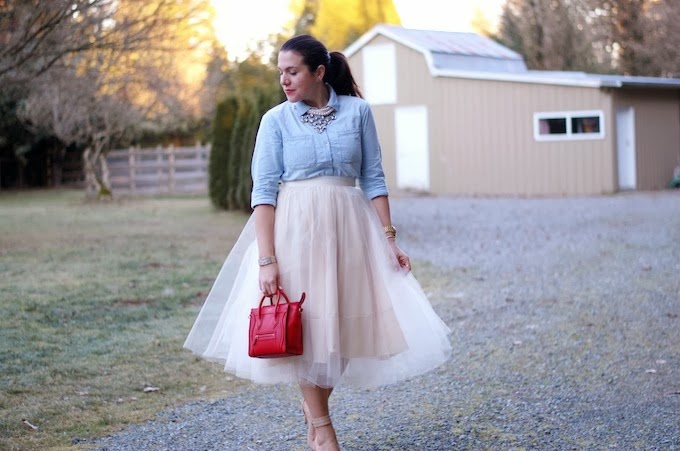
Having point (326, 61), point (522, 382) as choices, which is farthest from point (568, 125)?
point (326, 61)

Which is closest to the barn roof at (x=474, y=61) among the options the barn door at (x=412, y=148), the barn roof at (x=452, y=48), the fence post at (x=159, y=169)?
the barn roof at (x=452, y=48)

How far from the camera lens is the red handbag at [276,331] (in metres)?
3.60

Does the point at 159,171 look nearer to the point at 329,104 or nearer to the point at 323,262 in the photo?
the point at 329,104

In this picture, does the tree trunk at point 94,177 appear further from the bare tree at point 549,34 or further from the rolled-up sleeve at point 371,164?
the rolled-up sleeve at point 371,164

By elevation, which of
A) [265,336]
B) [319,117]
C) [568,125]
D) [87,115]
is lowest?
[265,336]

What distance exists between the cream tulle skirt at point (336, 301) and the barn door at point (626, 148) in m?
23.0

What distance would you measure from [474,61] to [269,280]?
26.9 metres

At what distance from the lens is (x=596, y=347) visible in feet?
21.1

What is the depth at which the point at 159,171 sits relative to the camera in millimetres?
33719

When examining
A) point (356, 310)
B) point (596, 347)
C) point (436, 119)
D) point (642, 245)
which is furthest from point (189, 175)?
point (356, 310)

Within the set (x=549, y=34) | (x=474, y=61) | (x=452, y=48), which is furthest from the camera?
(x=549, y=34)

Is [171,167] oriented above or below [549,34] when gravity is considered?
below

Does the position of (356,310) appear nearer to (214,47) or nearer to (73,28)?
(73,28)

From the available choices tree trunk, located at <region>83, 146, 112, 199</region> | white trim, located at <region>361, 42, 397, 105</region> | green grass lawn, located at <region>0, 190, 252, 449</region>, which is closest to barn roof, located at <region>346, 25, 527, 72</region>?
white trim, located at <region>361, 42, 397, 105</region>
